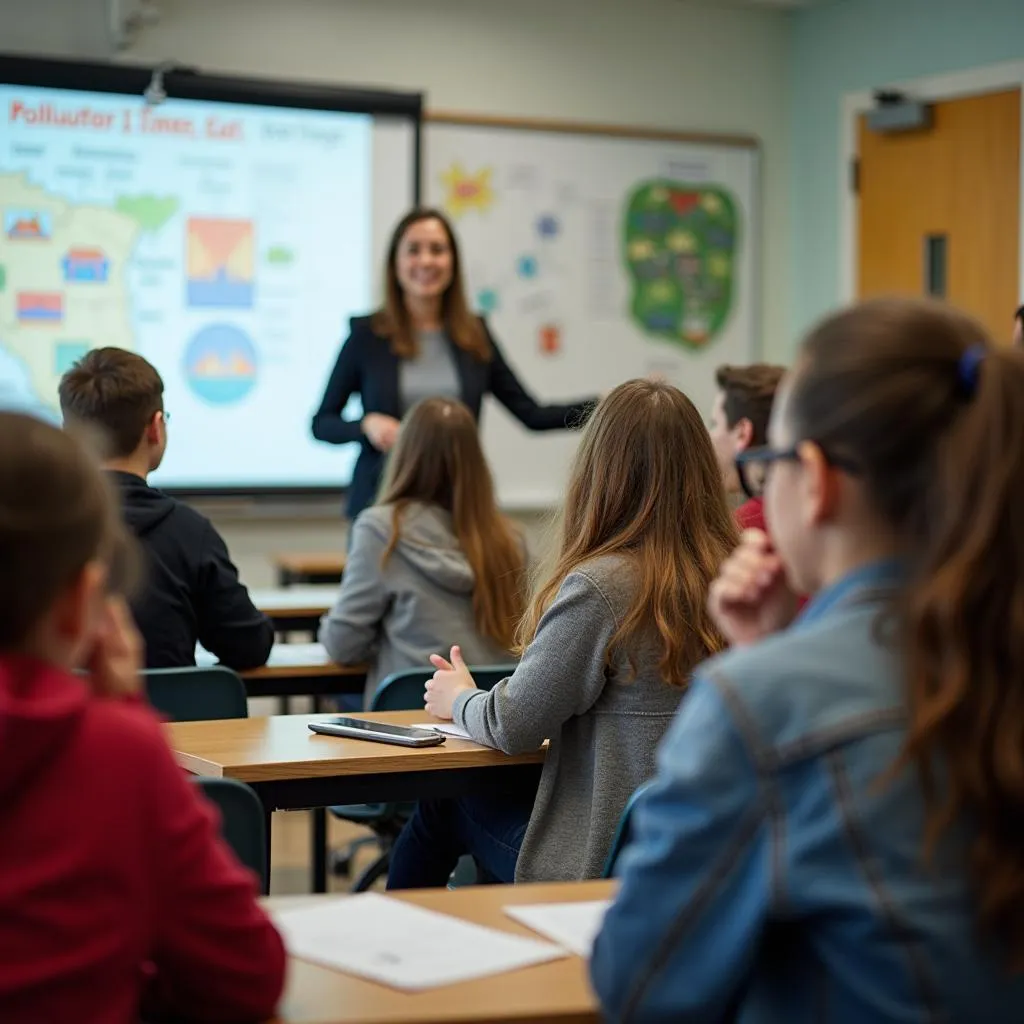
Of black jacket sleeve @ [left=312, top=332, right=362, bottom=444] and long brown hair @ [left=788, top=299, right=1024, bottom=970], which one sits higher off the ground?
black jacket sleeve @ [left=312, top=332, right=362, bottom=444]

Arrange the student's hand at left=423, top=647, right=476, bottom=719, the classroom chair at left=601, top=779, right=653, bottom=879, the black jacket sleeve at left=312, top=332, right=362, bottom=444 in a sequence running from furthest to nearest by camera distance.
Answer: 1. the black jacket sleeve at left=312, top=332, right=362, bottom=444
2. the student's hand at left=423, top=647, right=476, bottom=719
3. the classroom chair at left=601, top=779, right=653, bottom=879

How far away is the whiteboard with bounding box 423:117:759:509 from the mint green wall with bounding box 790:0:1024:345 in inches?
8.3

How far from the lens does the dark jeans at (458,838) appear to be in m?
2.57

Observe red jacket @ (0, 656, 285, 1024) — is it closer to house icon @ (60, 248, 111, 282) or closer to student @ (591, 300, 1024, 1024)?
student @ (591, 300, 1024, 1024)

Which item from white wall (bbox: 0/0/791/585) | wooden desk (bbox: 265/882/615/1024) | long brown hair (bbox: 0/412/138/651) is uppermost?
white wall (bbox: 0/0/791/585)

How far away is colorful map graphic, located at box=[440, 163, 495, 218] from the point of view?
5.77m

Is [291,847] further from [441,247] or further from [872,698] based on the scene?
[872,698]

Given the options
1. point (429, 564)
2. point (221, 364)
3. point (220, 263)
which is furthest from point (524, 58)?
point (429, 564)

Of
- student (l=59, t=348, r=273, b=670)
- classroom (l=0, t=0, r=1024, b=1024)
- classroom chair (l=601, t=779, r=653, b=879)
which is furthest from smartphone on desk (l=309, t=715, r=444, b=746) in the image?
student (l=59, t=348, r=273, b=670)

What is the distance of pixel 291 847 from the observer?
4.61 metres

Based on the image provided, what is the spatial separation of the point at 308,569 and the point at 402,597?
1.81 meters

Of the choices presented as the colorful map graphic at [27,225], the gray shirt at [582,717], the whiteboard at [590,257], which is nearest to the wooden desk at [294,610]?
the gray shirt at [582,717]

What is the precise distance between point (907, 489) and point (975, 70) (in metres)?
4.77

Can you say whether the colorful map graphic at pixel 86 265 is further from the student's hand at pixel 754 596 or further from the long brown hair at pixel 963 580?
the long brown hair at pixel 963 580
